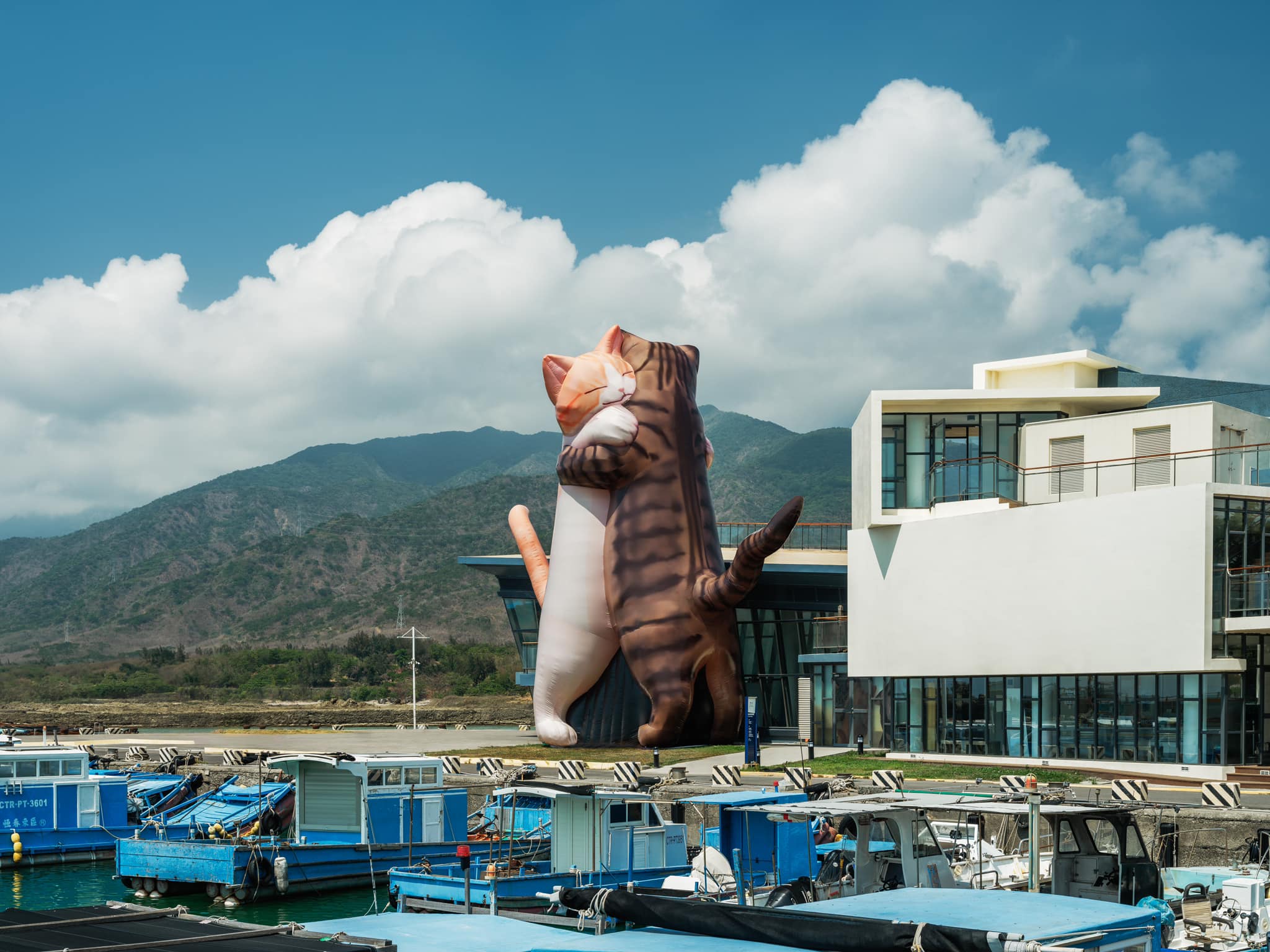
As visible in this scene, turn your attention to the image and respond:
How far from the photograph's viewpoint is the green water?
28.4 meters

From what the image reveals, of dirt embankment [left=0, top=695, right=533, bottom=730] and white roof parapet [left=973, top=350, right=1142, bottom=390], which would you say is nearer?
white roof parapet [left=973, top=350, right=1142, bottom=390]

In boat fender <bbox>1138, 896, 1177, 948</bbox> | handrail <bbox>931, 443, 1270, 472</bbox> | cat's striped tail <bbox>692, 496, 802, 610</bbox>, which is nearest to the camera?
boat fender <bbox>1138, 896, 1177, 948</bbox>

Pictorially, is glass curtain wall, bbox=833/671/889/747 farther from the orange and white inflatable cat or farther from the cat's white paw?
the cat's white paw

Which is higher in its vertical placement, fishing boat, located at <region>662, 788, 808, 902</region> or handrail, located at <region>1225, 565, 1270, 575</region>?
handrail, located at <region>1225, 565, 1270, 575</region>

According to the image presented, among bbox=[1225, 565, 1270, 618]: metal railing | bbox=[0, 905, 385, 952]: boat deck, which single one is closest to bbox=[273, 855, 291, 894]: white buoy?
bbox=[0, 905, 385, 952]: boat deck

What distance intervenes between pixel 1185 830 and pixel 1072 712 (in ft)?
48.8

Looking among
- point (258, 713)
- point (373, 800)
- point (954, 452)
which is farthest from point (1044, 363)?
point (258, 713)

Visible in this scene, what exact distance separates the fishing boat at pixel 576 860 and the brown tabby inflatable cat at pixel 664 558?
16.7m

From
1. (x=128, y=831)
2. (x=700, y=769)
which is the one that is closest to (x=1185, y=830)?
(x=700, y=769)

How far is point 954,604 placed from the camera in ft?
151

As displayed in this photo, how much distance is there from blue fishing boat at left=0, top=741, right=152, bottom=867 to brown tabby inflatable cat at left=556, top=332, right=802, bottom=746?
15739 mm

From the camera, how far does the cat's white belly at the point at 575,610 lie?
4566 cm

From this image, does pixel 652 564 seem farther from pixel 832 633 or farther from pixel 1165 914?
pixel 1165 914

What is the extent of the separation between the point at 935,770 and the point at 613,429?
46.2 ft
